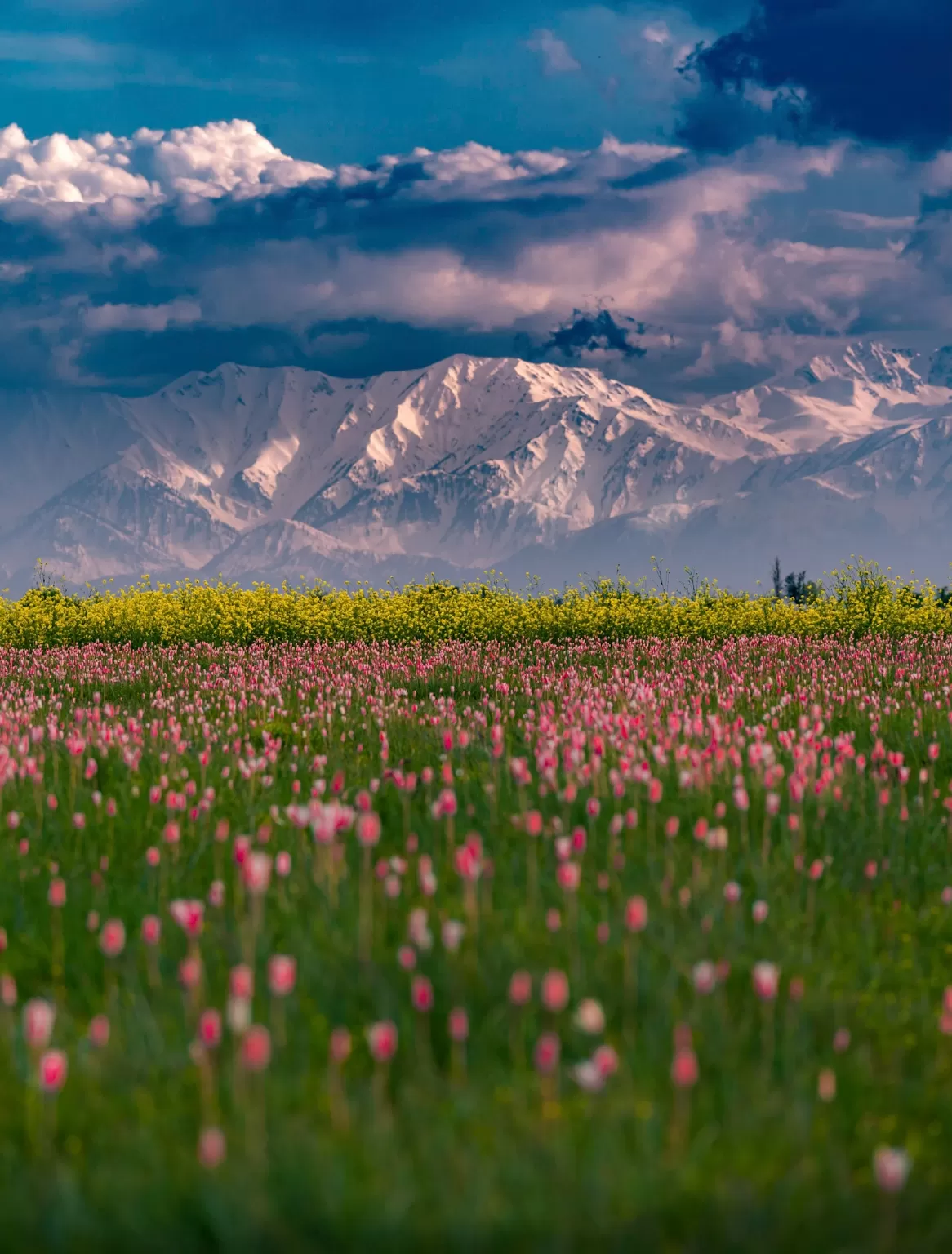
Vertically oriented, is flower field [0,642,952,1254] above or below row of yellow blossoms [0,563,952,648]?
below

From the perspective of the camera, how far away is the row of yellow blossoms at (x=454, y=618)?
25047mm

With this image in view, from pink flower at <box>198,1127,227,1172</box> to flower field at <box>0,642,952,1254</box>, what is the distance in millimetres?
11

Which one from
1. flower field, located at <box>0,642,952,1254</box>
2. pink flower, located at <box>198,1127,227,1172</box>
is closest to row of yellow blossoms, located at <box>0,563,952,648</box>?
flower field, located at <box>0,642,952,1254</box>

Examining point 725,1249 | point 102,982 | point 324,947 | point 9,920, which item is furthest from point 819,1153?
point 9,920

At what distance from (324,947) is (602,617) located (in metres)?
20.8

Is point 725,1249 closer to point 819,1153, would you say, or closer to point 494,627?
point 819,1153

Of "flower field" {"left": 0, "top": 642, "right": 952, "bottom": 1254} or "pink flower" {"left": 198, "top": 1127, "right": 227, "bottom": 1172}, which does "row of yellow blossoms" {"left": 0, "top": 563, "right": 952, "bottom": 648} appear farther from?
"pink flower" {"left": 198, "top": 1127, "right": 227, "bottom": 1172}

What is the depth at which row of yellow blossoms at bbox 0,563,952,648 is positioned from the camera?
2505cm

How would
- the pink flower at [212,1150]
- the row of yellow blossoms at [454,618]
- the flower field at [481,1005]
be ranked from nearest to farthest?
the pink flower at [212,1150] < the flower field at [481,1005] < the row of yellow blossoms at [454,618]

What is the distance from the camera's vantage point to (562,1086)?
12.3ft

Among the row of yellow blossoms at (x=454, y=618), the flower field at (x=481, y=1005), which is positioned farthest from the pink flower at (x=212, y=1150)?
the row of yellow blossoms at (x=454, y=618)

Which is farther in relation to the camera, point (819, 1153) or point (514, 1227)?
point (819, 1153)

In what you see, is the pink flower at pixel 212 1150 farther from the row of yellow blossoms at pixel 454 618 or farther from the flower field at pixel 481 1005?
the row of yellow blossoms at pixel 454 618

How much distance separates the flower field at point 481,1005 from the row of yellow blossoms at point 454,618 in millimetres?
16137
